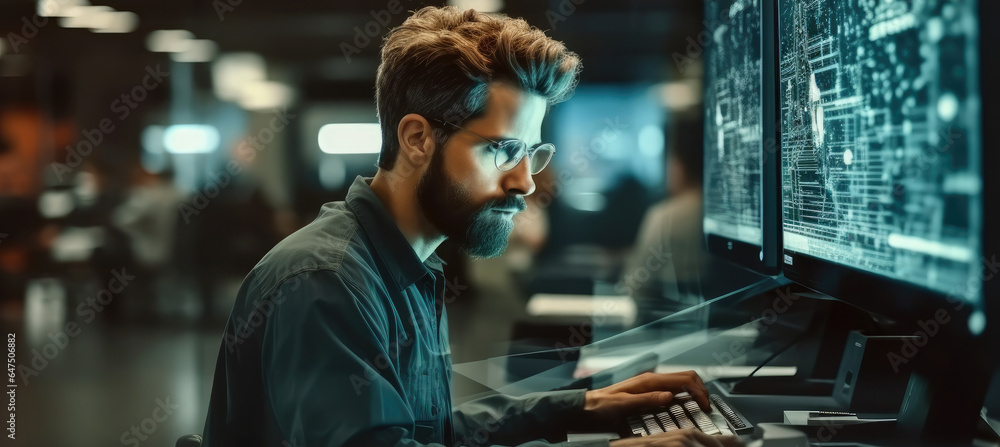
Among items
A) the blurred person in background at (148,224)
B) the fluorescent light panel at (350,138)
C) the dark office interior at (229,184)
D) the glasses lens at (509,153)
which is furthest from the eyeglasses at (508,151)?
the blurred person in background at (148,224)

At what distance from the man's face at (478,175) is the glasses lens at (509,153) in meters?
0.01

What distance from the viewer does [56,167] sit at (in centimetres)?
288

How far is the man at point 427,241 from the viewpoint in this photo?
988 millimetres

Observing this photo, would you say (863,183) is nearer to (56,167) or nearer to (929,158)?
(929,158)

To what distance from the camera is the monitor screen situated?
2.23ft

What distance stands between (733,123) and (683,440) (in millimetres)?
845

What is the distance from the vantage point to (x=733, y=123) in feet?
4.99

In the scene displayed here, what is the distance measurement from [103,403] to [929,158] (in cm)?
336

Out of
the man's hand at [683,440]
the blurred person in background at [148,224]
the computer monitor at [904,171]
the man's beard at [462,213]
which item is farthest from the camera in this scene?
the blurred person in background at [148,224]

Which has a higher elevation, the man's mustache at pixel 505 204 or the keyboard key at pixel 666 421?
the man's mustache at pixel 505 204

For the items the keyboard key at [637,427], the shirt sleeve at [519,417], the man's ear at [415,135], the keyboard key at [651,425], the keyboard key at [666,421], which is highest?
the man's ear at [415,135]

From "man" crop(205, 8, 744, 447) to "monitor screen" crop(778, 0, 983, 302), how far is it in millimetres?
363

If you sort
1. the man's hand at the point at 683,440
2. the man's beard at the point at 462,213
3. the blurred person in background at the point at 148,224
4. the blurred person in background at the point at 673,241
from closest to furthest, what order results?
1. the man's hand at the point at 683,440
2. the man's beard at the point at 462,213
3. the blurred person in background at the point at 673,241
4. the blurred person in background at the point at 148,224

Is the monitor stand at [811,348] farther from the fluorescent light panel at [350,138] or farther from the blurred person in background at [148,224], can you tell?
the blurred person in background at [148,224]
